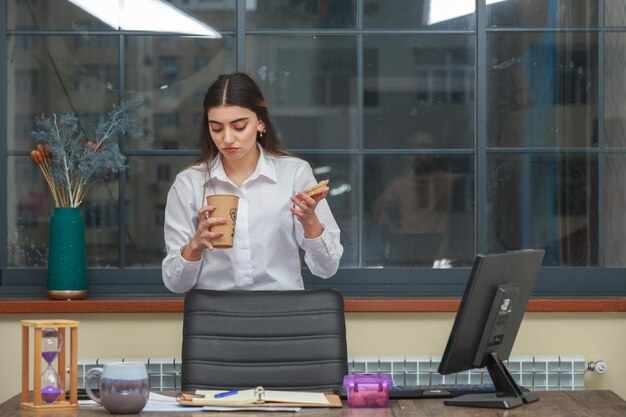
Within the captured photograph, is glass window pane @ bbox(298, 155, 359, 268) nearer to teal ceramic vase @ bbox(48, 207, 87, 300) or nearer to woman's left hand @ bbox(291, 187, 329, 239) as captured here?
teal ceramic vase @ bbox(48, 207, 87, 300)

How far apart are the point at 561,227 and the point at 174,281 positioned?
1685 millimetres

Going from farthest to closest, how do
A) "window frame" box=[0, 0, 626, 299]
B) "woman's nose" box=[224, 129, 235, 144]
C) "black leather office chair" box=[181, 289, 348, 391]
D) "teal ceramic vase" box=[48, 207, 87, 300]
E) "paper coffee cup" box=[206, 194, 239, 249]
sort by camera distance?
"window frame" box=[0, 0, 626, 299]
"teal ceramic vase" box=[48, 207, 87, 300]
"woman's nose" box=[224, 129, 235, 144]
"black leather office chair" box=[181, 289, 348, 391]
"paper coffee cup" box=[206, 194, 239, 249]

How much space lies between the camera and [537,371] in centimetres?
379

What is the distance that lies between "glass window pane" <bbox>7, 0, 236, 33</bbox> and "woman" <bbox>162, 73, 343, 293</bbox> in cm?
96

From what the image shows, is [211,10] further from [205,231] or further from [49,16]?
[205,231]

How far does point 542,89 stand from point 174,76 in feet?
4.48

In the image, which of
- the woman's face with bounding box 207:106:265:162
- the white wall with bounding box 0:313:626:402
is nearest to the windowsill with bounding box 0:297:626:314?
the white wall with bounding box 0:313:626:402

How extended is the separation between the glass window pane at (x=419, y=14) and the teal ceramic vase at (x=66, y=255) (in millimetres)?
1282

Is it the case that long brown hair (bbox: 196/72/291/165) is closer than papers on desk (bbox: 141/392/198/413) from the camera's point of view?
No

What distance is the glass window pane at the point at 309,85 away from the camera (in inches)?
158

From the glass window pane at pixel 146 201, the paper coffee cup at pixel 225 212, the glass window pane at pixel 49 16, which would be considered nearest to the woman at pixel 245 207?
the paper coffee cup at pixel 225 212

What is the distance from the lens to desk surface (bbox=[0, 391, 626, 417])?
222 cm

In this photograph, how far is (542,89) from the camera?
4051mm

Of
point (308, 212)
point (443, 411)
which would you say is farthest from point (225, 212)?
point (443, 411)
